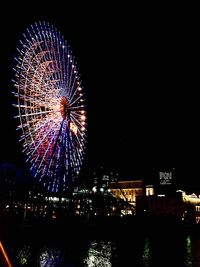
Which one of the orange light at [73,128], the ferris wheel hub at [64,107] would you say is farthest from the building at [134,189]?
the ferris wheel hub at [64,107]

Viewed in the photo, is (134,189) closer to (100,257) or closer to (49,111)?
(49,111)

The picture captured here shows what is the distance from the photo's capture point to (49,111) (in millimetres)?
27953

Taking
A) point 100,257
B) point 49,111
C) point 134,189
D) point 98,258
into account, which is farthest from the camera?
point 134,189

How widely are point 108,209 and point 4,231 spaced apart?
989 inches

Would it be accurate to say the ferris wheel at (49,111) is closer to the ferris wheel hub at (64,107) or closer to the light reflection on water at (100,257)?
the ferris wheel hub at (64,107)

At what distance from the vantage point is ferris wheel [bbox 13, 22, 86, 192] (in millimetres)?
26625

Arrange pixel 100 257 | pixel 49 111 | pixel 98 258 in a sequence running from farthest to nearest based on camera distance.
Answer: pixel 49 111 → pixel 100 257 → pixel 98 258

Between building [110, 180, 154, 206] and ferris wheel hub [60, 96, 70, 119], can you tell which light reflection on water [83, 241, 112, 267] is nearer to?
ferris wheel hub [60, 96, 70, 119]

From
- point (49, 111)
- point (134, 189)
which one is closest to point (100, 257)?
point (49, 111)

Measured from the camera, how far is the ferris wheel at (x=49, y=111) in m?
26.6

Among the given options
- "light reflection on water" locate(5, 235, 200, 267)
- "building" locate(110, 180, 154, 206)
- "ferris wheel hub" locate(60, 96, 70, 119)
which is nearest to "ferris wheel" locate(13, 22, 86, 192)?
"ferris wheel hub" locate(60, 96, 70, 119)

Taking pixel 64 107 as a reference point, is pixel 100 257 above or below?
below

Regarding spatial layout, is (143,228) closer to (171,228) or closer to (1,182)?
(171,228)

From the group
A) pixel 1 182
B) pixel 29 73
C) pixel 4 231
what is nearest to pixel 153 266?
pixel 4 231
